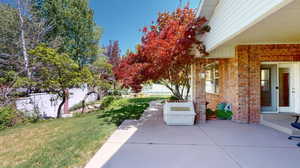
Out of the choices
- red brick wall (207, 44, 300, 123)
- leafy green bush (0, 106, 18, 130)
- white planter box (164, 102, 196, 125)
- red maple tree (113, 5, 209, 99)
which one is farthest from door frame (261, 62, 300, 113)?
leafy green bush (0, 106, 18, 130)

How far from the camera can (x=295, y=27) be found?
4.11m

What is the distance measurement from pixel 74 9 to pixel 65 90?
10.9 meters

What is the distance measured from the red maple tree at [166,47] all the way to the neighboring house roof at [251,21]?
1.60 ft

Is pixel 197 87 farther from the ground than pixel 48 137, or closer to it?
farther from the ground

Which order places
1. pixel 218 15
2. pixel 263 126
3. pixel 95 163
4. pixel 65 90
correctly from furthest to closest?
pixel 65 90 → pixel 263 126 → pixel 218 15 → pixel 95 163

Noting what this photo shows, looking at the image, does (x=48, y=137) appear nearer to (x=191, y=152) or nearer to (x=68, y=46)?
(x=191, y=152)

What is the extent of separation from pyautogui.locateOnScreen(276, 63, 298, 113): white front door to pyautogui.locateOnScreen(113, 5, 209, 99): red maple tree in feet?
12.1

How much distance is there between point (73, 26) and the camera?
15.7m

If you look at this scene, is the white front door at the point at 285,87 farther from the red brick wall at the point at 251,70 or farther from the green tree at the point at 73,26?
the green tree at the point at 73,26

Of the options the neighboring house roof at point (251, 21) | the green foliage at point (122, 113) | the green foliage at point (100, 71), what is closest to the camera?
the neighboring house roof at point (251, 21)

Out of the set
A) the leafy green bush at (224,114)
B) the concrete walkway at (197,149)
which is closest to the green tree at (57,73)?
the concrete walkway at (197,149)

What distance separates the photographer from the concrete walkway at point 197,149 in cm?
298

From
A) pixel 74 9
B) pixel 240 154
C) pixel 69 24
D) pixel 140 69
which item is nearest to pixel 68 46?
pixel 69 24

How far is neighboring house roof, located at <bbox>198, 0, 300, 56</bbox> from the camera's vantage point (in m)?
2.91
